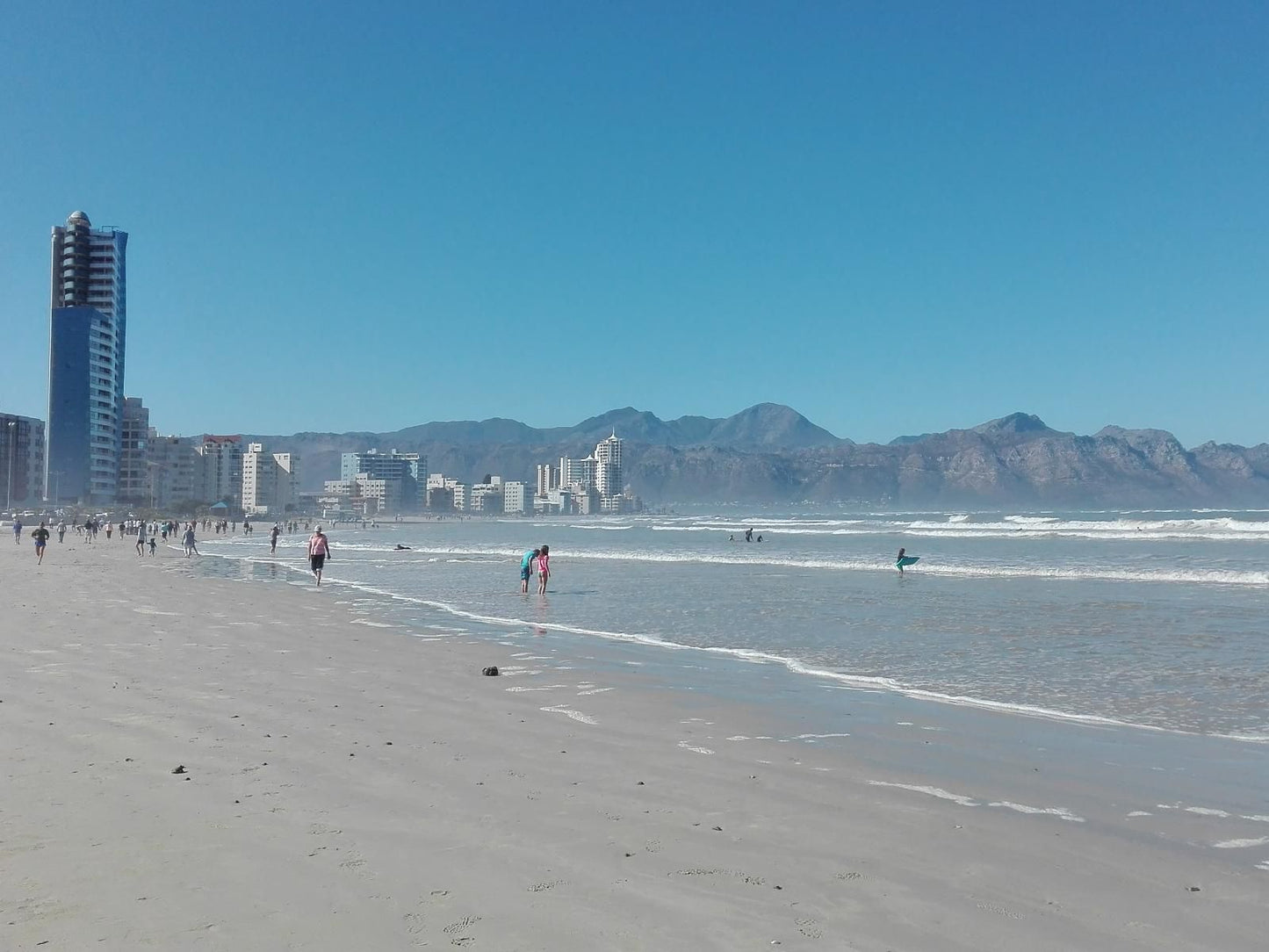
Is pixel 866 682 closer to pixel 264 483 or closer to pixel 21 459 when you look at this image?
pixel 21 459

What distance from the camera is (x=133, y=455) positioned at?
13825 cm

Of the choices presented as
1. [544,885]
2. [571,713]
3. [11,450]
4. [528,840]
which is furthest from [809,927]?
[11,450]

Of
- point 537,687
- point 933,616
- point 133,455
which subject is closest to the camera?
point 537,687

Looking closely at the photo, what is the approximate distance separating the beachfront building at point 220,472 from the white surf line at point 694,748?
6921 inches

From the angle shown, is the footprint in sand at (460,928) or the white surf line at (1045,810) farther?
the white surf line at (1045,810)

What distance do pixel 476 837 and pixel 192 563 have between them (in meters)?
34.3

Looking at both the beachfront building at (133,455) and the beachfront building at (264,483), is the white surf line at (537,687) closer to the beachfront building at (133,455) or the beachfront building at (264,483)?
the beachfront building at (133,455)

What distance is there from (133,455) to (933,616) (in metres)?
147

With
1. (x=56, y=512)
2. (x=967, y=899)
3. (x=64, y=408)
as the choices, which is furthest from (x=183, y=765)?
(x=64, y=408)

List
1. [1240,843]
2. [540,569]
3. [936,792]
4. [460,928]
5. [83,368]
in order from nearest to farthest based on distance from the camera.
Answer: [460,928]
[1240,843]
[936,792]
[540,569]
[83,368]

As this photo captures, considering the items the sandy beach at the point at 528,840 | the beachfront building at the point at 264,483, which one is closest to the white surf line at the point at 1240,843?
the sandy beach at the point at 528,840

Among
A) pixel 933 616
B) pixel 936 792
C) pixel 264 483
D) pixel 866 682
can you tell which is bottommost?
pixel 933 616

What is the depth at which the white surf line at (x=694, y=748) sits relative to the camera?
693cm

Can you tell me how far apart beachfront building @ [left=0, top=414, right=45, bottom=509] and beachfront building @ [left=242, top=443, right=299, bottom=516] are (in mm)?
37486
